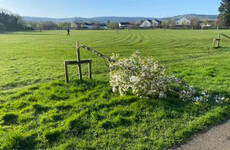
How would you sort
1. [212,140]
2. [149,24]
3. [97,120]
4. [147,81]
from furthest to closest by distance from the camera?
[149,24]
[147,81]
[97,120]
[212,140]

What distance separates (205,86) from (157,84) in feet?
8.04

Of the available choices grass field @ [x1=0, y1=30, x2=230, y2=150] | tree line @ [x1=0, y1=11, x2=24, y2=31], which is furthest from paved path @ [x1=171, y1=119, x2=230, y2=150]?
tree line @ [x1=0, y1=11, x2=24, y2=31]

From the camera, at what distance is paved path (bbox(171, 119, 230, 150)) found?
3.61 m

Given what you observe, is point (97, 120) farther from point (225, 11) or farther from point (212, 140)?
point (225, 11)

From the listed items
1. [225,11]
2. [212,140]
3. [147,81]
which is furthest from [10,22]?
[212,140]

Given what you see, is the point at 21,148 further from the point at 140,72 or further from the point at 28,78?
the point at 28,78

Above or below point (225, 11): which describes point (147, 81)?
below

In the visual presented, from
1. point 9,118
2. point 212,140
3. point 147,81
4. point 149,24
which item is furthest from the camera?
point 149,24

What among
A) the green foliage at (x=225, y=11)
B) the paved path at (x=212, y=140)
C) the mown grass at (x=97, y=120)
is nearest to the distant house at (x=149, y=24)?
the green foliage at (x=225, y=11)

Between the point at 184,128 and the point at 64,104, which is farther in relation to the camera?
the point at 64,104

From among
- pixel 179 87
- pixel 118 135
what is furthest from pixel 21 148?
pixel 179 87

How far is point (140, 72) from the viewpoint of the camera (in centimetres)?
580

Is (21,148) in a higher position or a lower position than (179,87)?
lower

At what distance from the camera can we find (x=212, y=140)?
3.81m
